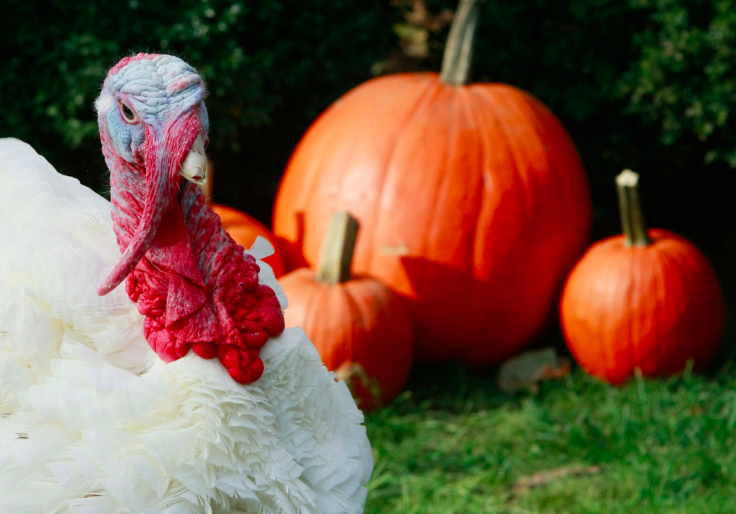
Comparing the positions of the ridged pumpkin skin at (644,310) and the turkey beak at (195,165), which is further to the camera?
the ridged pumpkin skin at (644,310)

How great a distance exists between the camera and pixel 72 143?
336cm

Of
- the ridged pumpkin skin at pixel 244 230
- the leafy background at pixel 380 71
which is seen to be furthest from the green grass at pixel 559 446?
the leafy background at pixel 380 71

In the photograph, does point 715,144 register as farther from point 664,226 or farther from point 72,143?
point 72,143

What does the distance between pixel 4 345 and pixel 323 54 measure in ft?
9.02

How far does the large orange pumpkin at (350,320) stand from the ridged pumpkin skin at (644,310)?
788mm

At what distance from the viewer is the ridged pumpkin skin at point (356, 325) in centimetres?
284

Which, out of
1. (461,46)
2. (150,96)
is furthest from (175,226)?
(461,46)

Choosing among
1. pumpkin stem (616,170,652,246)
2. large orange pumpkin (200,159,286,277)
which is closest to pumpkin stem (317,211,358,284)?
large orange pumpkin (200,159,286,277)

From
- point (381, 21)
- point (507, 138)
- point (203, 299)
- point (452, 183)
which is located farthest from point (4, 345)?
point (381, 21)

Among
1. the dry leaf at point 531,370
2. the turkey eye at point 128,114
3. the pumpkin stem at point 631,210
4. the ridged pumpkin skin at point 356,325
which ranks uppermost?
the turkey eye at point 128,114

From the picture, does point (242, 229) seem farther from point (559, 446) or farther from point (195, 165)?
point (195, 165)

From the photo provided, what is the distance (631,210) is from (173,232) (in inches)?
89.5

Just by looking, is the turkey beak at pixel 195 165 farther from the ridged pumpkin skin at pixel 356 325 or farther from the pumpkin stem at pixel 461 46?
the pumpkin stem at pixel 461 46

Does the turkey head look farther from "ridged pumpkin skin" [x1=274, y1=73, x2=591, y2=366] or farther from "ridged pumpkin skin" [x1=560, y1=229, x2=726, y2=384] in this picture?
"ridged pumpkin skin" [x1=560, y1=229, x2=726, y2=384]
